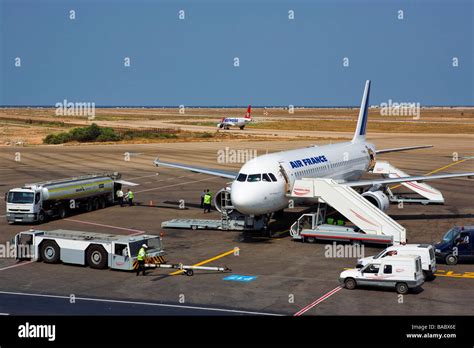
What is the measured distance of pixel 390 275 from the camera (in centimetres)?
3066

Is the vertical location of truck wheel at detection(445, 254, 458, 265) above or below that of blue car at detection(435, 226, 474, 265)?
below

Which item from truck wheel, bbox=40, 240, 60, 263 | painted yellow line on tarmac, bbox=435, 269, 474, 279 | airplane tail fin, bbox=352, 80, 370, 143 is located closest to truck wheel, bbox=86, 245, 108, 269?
truck wheel, bbox=40, 240, 60, 263

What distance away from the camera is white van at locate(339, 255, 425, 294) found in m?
30.2

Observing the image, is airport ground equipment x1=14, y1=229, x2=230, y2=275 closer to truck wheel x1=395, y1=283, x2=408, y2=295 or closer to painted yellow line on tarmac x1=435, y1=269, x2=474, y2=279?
truck wheel x1=395, y1=283, x2=408, y2=295

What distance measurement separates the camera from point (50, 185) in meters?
50.9

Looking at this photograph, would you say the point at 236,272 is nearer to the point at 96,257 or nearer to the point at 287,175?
the point at 96,257

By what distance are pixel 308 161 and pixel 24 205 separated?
21258 millimetres

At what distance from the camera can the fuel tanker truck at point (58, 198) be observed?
161 ft

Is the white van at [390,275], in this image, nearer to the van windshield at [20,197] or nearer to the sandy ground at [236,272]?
Answer: the sandy ground at [236,272]

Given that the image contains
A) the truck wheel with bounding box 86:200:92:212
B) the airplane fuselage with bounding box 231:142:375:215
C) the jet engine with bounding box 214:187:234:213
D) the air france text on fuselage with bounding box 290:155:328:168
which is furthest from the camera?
the truck wheel with bounding box 86:200:92:212

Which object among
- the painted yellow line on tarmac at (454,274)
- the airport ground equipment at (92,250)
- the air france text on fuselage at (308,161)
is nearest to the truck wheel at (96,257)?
the airport ground equipment at (92,250)

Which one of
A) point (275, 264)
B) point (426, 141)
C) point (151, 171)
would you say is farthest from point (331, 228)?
point (426, 141)

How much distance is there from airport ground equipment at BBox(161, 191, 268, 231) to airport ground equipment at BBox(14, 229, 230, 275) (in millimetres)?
8546
